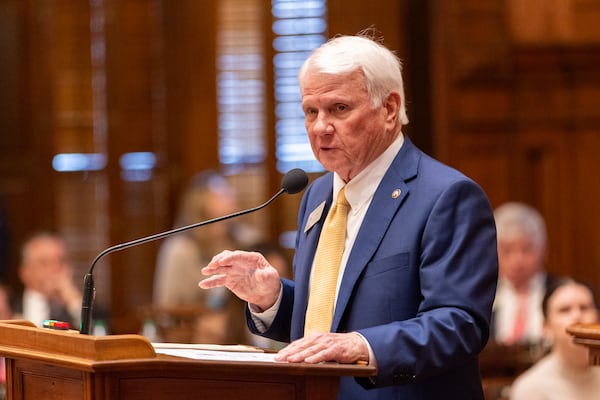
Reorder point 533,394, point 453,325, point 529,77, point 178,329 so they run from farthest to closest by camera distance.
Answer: point 529,77
point 178,329
point 533,394
point 453,325

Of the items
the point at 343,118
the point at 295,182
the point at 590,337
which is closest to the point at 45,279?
the point at 295,182

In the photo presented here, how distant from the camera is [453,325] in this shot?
2.62 meters

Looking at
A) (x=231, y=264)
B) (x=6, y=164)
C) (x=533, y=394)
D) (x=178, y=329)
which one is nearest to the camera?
(x=231, y=264)

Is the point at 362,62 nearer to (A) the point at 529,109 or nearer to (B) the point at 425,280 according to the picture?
(B) the point at 425,280

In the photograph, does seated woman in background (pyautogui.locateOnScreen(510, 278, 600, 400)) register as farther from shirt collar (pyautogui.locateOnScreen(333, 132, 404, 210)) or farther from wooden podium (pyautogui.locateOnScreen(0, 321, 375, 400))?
wooden podium (pyautogui.locateOnScreen(0, 321, 375, 400))

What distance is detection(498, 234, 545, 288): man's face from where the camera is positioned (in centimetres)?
669

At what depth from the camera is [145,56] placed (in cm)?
989

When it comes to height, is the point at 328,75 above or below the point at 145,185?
above

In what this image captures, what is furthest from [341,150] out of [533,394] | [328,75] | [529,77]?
[529,77]

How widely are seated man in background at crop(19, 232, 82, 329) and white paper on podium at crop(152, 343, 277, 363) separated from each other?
435cm

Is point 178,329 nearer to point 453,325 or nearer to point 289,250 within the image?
point 289,250

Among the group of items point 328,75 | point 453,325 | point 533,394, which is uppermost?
point 328,75

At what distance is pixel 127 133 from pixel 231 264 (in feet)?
23.6

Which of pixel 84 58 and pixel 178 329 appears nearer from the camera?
pixel 178 329
